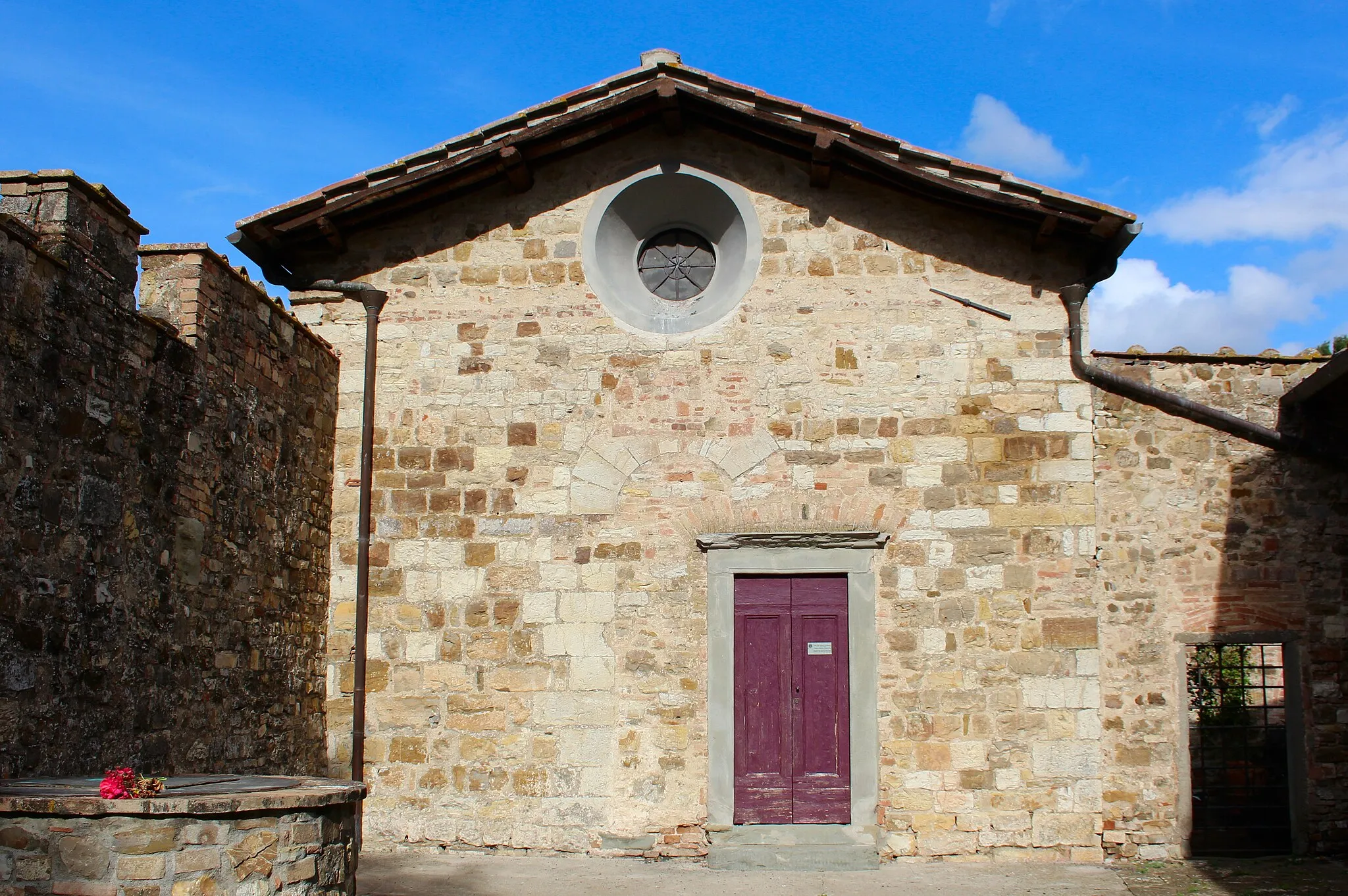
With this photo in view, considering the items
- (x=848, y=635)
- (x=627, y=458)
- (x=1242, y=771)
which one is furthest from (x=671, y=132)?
(x=1242, y=771)

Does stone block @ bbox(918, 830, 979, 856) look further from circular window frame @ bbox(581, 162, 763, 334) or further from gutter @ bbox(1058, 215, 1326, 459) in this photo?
circular window frame @ bbox(581, 162, 763, 334)

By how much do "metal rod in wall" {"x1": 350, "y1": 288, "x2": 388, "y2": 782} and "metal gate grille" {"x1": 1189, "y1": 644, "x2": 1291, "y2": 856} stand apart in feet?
19.5

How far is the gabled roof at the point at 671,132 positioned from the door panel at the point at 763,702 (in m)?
3.17

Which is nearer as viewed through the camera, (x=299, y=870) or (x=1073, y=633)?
(x=299, y=870)

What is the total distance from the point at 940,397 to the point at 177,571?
5.31 m

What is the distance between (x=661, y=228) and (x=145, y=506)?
450cm

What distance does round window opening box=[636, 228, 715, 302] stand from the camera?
359 inches

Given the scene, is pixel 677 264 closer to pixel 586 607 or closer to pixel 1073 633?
pixel 586 607

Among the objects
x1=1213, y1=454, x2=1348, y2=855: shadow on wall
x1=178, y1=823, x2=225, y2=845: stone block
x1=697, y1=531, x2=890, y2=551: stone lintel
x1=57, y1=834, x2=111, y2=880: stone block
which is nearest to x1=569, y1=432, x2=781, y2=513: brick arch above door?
x1=697, y1=531, x2=890, y2=551: stone lintel

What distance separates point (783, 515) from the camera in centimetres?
848

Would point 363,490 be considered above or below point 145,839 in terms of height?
above

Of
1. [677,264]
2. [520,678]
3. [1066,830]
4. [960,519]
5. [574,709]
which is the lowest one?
[1066,830]

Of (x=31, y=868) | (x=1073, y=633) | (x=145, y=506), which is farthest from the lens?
(x=1073, y=633)

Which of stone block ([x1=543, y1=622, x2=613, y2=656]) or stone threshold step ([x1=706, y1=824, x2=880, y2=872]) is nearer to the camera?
stone threshold step ([x1=706, y1=824, x2=880, y2=872])
